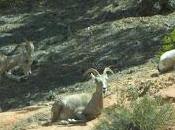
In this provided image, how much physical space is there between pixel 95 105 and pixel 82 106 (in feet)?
1.65

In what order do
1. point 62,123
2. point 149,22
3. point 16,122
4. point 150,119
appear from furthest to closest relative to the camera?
point 149,22
point 16,122
point 62,123
point 150,119

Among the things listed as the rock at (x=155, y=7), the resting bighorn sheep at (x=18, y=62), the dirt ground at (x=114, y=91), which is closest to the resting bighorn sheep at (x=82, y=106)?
the dirt ground at (x=114, y=91)

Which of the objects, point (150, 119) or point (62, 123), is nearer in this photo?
point (150, 119)

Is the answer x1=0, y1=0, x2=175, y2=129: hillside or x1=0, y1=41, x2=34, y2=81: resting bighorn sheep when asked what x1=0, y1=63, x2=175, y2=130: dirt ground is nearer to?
x1=0, y1=0, x2=175, y2=129: hillside

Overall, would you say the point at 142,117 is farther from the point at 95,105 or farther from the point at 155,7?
the point at 155,7

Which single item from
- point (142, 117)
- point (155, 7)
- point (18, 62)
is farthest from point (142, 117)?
point (155, 7)

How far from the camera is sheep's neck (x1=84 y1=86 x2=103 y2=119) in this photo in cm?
1396

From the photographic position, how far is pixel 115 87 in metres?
16.1

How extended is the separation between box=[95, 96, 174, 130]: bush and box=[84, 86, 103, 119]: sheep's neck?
7.97ft

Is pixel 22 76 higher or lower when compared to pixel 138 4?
lower

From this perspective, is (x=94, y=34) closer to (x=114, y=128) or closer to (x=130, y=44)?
(x=130, y=44)

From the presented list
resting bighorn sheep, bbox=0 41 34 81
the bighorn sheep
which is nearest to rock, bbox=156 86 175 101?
the bighorn sheep

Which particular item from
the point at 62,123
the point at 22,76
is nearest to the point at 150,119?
the point at 62,123

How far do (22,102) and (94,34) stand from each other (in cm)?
616
